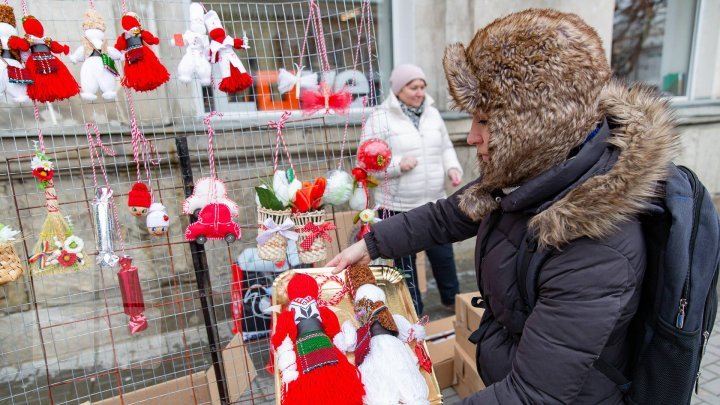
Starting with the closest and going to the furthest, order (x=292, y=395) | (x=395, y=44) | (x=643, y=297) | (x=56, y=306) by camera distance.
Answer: (x=643, y=297) < (x=292, y=395) < (x=56, y=306) < (x=395, y=44)

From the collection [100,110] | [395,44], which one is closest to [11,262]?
[100,110]

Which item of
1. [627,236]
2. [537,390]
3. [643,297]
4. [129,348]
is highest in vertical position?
[627,236]

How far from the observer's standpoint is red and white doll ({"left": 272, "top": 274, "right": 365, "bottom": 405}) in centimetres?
117

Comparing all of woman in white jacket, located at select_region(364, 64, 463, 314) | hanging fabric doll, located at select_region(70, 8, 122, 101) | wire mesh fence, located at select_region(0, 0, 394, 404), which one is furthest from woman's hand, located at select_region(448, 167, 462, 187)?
hanging fabric doll, located at select_region(70, 8, 122, 101)

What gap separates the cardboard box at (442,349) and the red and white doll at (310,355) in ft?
3.82

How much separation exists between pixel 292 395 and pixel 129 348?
2069mm

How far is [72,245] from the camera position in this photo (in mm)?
1664

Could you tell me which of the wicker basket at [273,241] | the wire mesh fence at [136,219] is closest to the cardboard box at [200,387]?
the wire mesh fence at [136,219]

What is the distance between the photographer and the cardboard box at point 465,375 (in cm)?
223

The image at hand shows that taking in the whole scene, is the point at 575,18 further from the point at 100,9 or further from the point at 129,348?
the point at 129,348

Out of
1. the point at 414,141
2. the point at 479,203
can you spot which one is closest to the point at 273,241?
the point at 479,203

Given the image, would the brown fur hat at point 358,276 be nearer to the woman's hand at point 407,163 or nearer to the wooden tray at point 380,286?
the wooden tray at point 380,286

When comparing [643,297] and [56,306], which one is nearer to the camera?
[643,297]

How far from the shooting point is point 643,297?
108 cm
